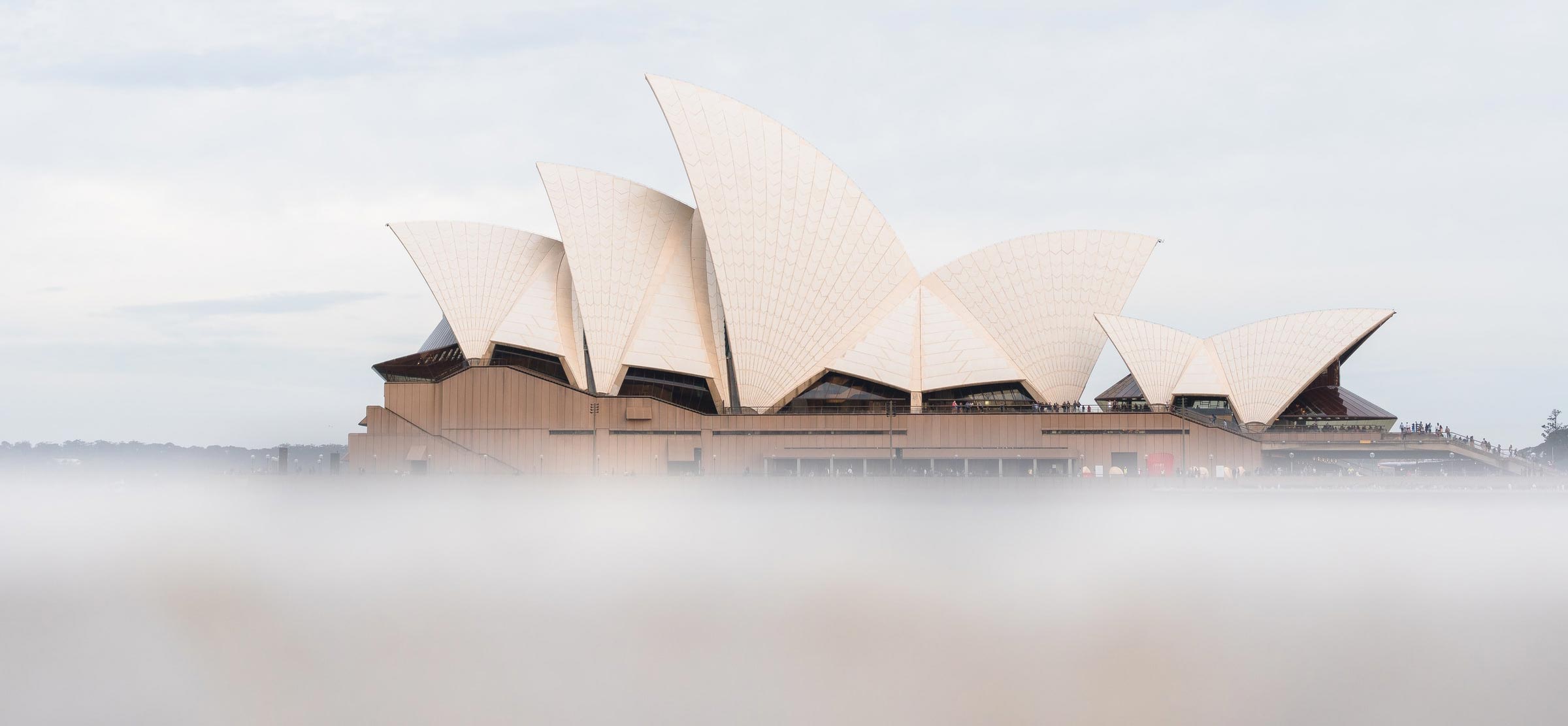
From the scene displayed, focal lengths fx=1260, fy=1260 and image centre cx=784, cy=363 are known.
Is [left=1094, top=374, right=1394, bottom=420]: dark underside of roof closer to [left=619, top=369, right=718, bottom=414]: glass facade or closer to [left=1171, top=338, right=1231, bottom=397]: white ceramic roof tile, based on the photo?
[left=1171, top=338, right=1231, bottom=397]: white ceramic roof tile

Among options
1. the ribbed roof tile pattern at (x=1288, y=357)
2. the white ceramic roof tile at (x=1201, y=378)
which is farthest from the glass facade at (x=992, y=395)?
the ribbed roof tile pattern at (x=1288, y=357)

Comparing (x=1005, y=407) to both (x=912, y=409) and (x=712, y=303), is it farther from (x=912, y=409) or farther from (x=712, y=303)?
(x=712, y=303)

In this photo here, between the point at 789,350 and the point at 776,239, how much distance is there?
193 inches

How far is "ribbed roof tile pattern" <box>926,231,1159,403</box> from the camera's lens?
56.9 m

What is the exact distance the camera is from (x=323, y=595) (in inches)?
852

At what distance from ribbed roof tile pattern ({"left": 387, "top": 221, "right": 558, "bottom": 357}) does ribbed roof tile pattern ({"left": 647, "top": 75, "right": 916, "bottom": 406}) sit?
9914 millimetres

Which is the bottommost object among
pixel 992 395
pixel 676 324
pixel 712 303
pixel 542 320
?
pixel 992 395

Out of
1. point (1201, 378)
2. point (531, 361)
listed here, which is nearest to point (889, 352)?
point (1201, 378)

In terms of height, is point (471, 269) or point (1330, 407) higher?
point (471, 269)

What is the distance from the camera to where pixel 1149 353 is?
56.9 metres

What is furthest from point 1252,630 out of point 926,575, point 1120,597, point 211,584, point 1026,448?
point 1026,448

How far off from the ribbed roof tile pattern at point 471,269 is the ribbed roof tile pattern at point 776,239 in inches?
390

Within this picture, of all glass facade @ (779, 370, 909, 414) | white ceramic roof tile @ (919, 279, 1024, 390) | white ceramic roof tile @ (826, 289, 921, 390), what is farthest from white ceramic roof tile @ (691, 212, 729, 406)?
white ceramic roof tile @ (919, 279, 1024, 390)

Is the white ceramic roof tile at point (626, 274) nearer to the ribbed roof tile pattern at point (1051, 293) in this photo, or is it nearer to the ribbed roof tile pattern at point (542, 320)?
the ribbed roof tile pattern at point (542, 320)
